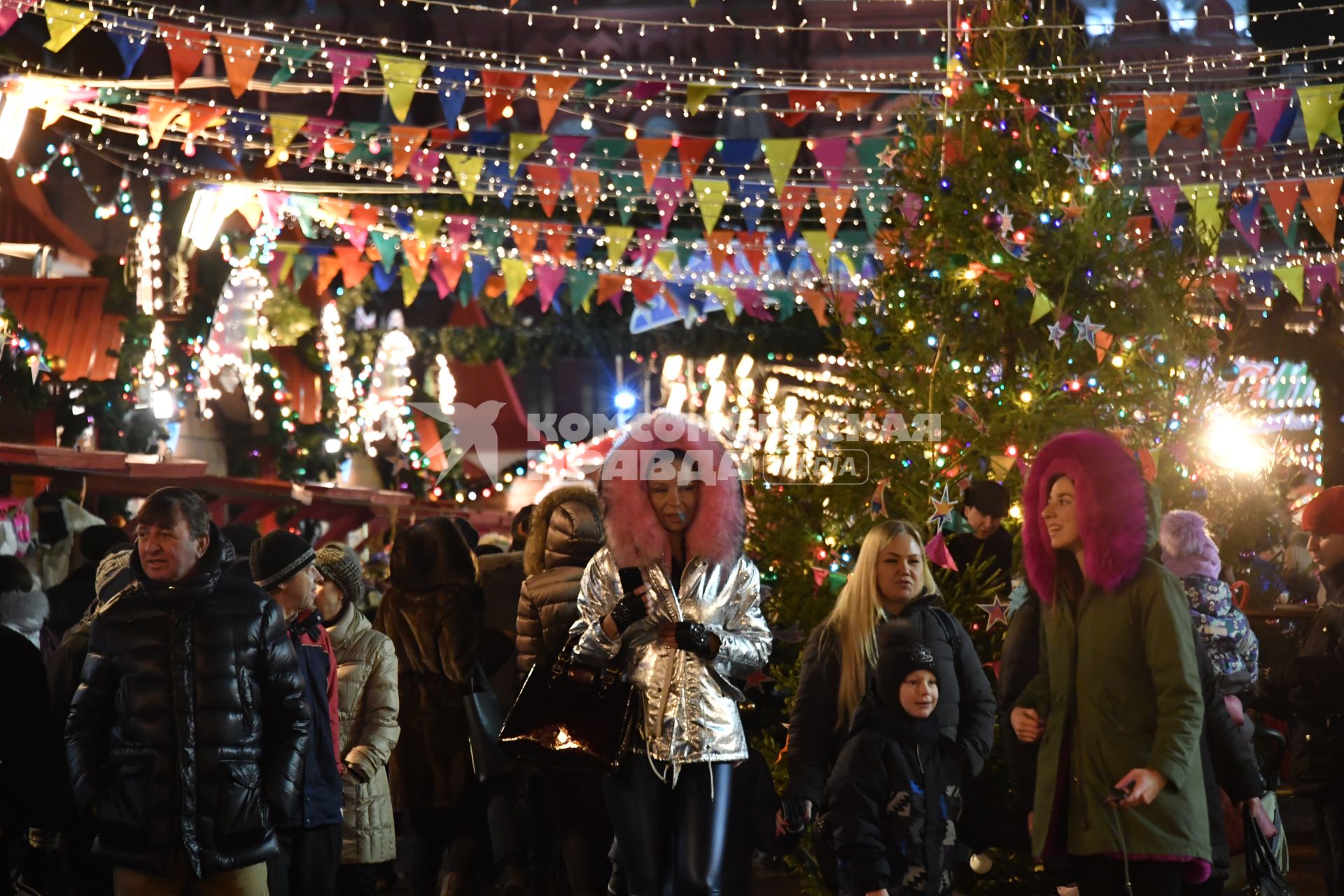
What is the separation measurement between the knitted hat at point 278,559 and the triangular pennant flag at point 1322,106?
28.2 feet

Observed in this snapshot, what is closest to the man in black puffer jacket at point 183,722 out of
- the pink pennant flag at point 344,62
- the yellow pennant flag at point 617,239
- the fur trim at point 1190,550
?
the fur trim at point 1190,550

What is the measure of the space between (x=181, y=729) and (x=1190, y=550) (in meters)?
4.30

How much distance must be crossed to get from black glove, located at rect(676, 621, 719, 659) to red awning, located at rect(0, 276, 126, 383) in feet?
36.5

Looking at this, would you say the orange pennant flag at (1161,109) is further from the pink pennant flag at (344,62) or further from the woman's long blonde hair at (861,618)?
the woman's long blonde hair at (861,618)

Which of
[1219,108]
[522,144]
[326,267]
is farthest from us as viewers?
[326,267]

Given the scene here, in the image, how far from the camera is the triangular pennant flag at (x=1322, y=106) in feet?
38.5

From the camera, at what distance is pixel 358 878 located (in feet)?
23.8

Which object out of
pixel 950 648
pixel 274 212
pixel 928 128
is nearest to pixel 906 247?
pixel 928 128

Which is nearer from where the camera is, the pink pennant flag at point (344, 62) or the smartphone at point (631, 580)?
the smartphone at point (631, 580)

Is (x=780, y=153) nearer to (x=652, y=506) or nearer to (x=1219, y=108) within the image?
(x=1219, y=108)

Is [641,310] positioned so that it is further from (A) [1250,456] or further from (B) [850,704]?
(B) [850,704]

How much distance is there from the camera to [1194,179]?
824 inches

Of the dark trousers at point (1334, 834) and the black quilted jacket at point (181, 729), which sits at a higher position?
the black quilted jacket at point (181, 729)

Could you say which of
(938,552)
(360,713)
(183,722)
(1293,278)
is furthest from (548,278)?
(183,722)
